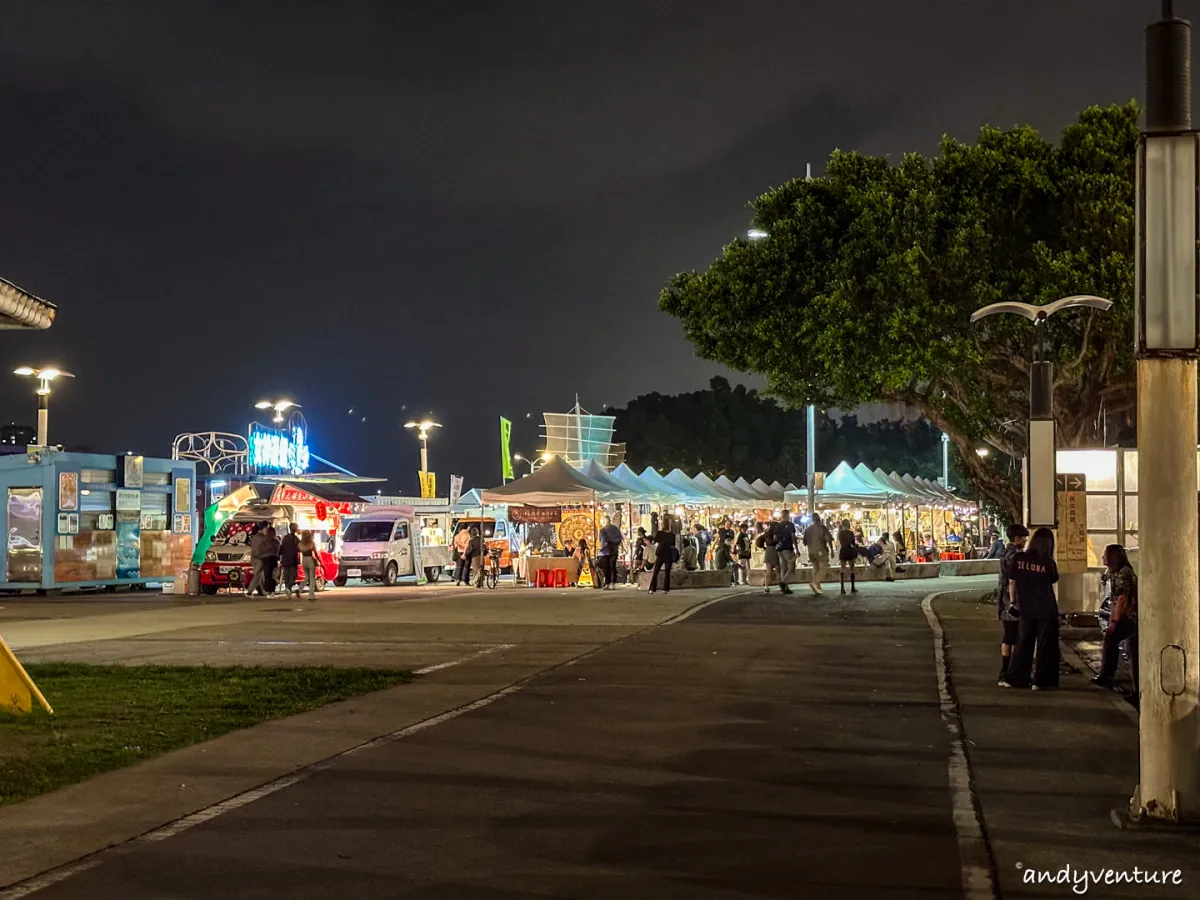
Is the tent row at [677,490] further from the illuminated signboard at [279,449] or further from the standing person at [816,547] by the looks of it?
the illuminated signboard at [279,449]

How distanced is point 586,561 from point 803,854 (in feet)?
92.5

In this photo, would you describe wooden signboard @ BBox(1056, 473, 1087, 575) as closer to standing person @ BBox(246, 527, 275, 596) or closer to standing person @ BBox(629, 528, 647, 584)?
standing person @ BBox(629, 528, 647, 584)

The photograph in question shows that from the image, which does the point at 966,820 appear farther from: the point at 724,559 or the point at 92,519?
the point at 92,519

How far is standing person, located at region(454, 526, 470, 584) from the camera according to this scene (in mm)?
36406

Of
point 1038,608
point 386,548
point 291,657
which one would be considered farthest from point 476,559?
point 1038,608

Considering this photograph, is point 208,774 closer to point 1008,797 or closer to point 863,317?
point 1008,797

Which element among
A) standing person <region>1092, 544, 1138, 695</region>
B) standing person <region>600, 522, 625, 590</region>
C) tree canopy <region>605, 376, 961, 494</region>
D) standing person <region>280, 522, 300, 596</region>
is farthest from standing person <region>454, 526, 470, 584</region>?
tree canopy <region>605, 376, 961, 494</region>

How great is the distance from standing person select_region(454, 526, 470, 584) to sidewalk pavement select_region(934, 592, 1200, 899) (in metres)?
22.1

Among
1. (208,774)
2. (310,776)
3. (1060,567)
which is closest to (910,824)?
(310,776)

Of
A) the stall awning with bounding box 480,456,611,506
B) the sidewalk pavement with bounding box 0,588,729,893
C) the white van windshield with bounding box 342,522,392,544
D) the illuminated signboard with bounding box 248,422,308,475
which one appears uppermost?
the illuminated signboard with bounding box 248,422,308,475

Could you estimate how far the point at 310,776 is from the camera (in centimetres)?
934

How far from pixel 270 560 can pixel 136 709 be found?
19.5 m

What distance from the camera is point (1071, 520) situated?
2053cm

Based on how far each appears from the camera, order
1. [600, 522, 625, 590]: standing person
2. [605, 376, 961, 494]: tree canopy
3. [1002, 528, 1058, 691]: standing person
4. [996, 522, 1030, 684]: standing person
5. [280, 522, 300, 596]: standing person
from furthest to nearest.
→ [605, 376, 961, 494]: tree canopy < [600, 522, 625, 590]: standing person < [280, 522, 300, 596]: standing person < [996, 522, 1030, 684]: standing person < [1002, 528, 1058, 691]: standing person
